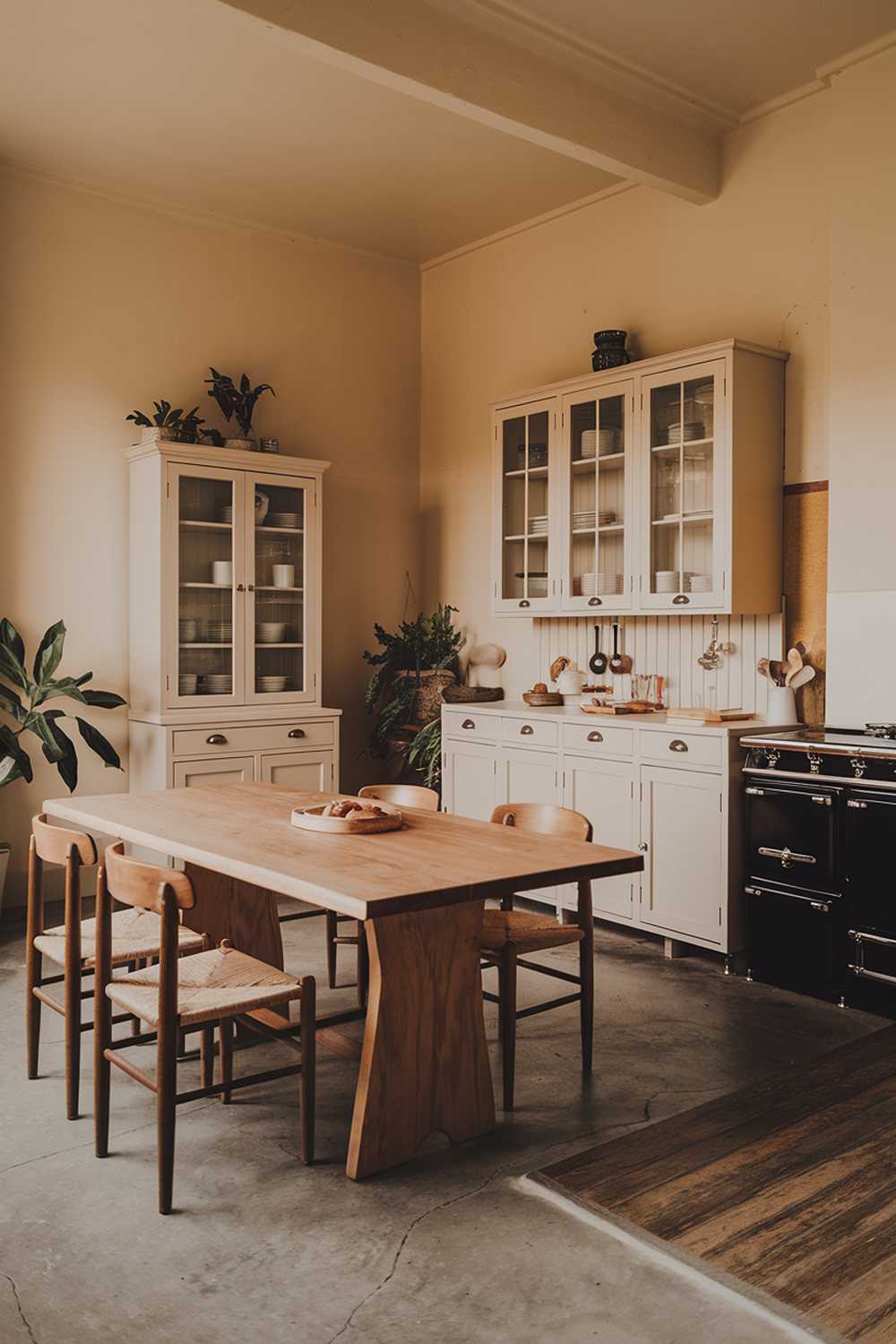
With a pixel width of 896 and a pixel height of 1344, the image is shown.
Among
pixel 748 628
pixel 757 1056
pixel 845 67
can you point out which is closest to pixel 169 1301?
pixel 757 1056

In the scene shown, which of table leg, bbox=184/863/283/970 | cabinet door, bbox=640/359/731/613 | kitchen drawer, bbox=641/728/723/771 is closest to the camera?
table leg, bbox=184/863/283/970

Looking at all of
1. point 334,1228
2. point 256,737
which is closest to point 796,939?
point 334,1228

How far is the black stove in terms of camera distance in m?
4.00

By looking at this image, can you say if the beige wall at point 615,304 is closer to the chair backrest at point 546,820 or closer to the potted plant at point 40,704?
the chair backrest at point 546,820

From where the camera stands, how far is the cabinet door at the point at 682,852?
4562mm

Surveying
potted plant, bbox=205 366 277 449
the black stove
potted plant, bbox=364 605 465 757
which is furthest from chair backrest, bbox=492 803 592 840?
potted plant, bbox=205 366 277 449

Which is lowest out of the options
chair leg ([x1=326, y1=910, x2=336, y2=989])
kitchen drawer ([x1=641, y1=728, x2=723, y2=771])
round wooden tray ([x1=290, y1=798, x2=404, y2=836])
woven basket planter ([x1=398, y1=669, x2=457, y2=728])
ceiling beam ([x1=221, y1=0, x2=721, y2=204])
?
chair leg ([x1=326, y1=910, x2=336, y2=989])

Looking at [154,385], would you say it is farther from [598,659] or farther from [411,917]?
[411,917]

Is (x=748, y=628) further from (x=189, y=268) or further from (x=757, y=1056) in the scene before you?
(x=189, y=268)

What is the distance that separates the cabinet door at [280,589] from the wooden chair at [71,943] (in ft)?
8.42

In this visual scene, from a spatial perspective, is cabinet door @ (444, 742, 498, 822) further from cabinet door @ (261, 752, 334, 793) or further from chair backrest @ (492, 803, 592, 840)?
chair backrest @ (492, 803, 592, 840)

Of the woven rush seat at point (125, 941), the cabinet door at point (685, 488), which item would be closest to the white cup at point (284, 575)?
the cabinet door at point (685, 488)

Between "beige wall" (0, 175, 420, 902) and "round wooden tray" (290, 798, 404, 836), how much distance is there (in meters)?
2.82

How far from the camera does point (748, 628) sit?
5.13 meters
